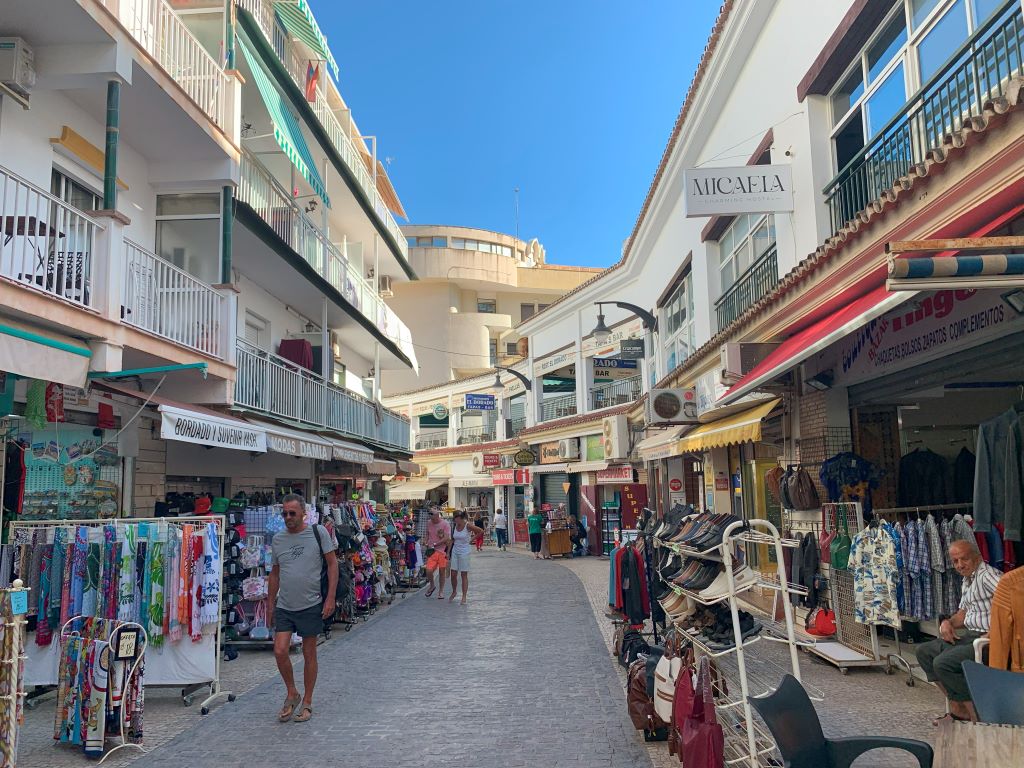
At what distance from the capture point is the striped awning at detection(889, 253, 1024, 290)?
367 cm

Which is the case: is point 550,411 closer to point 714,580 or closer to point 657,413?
point 657,413

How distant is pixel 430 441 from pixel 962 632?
3799 centimetres

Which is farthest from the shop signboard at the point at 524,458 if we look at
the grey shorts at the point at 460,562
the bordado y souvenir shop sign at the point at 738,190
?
the bordado y souvenir shop sign at the point at 738,190

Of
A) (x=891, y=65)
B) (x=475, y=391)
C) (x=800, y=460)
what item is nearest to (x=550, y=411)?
(x=475, y=391)

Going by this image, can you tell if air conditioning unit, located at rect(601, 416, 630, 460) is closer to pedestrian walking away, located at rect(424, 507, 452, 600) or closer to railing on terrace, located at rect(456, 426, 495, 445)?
pedestrian walking away, located at rect(424, 507, 452, 600)

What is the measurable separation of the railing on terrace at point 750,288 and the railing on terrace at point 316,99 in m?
8.97

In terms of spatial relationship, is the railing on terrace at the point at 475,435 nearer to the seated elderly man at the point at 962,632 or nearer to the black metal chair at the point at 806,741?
the seated elderly man at the point at 962,632

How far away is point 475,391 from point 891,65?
3018 cm

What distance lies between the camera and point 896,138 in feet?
25.3

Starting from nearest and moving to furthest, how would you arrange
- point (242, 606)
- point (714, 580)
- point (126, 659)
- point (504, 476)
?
1. point (714, 580)
2. point (126, 659)
3. point (242, 606)
4. point (504, 476)

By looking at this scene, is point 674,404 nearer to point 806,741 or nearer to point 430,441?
point 806,741

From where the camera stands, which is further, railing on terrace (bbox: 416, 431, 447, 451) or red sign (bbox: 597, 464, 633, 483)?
railing on terrace (bbox: 416, 431, 447, 451)

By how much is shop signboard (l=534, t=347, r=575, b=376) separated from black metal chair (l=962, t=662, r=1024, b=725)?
24394 mm

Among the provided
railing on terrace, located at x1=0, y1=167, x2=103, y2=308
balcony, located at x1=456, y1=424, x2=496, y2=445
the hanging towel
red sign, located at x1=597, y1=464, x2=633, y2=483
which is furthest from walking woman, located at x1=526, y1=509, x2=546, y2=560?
railing on terrace, located at x1=0, y1=167, x2=103, y2=308
